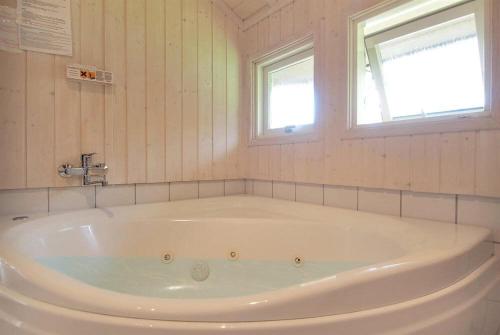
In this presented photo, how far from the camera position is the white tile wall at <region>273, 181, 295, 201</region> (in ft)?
5.77

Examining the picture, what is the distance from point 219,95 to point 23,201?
1.27 m

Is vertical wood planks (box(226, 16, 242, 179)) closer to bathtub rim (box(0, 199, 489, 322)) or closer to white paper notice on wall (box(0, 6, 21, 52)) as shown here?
white paper notice on wall (box(0, 6, 21, 52))

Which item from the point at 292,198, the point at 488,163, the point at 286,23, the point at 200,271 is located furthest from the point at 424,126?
the point at 200,271

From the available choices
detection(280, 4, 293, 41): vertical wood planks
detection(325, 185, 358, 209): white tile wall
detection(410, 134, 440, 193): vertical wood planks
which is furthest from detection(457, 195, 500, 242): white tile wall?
detection(280, 4, 293, 41): vertical wood planks

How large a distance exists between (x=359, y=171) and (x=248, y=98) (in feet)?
3.43

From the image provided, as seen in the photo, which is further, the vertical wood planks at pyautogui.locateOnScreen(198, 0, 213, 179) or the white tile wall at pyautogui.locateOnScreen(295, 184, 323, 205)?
the vertical wood planks at pyautogui.locateOnScreen(198, 0, 213, 179)

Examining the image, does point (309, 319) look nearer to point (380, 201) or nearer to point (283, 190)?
point (380, 201)

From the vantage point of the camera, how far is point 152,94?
1.66 metres

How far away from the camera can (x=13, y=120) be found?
126 cm

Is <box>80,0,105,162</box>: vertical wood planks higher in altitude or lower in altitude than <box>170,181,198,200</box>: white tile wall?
higher

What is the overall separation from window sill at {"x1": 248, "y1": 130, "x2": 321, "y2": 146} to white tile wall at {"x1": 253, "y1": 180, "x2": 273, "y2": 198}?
0.28 m

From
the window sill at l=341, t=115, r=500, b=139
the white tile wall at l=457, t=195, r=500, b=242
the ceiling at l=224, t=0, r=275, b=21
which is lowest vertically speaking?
the white tile wall at l=457, t=195, r=500, b=242

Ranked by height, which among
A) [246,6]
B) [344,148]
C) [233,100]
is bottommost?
[344,148]

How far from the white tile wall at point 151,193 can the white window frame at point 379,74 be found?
43.4 inches
